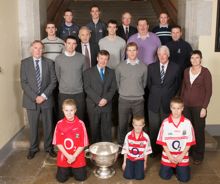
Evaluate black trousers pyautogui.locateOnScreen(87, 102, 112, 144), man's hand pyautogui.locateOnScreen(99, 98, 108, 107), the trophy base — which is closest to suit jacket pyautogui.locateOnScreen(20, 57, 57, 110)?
black trousers pyautogui.locateOnScreen(87, 102, 112, 144)

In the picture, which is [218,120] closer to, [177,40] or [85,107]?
[177,40]

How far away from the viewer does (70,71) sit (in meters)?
4.76

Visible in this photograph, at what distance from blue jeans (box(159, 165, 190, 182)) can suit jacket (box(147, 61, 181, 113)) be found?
79 cm

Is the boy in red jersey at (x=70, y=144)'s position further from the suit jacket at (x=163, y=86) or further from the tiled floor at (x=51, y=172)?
the suit jacket at (x=163, y=86)

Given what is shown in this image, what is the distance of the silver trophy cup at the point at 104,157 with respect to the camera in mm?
4297

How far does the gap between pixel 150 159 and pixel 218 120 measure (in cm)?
156

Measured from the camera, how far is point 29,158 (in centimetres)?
492

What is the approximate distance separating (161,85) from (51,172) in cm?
177

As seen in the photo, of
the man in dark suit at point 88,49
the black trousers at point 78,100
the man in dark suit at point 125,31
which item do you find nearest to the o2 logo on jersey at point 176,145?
the black trousers at point 78,100

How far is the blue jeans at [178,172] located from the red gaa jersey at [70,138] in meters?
0.97

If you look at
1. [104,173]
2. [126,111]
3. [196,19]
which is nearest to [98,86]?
[126,111]

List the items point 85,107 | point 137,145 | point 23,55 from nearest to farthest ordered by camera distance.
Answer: point 137,145 < point 85,107 < point 23,55

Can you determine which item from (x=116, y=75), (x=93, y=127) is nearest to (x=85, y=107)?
(x=93, y=127)

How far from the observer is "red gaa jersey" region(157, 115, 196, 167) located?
14.1 feet
